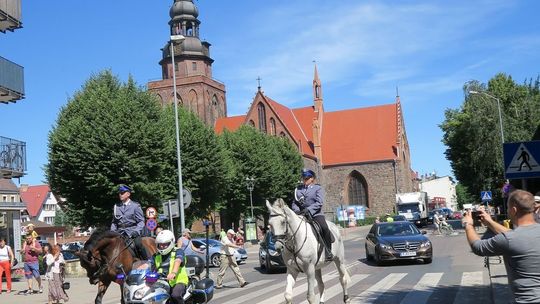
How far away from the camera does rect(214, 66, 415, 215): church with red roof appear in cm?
7794

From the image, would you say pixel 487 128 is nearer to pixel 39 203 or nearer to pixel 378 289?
pixel 378 289

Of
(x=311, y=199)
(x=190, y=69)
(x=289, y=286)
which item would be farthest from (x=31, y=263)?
(x=190, y=69)

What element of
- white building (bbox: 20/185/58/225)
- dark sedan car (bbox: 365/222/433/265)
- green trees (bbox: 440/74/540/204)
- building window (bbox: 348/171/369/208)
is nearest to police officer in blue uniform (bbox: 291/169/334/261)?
dark sedan car (bbox: 365/222/433/265)

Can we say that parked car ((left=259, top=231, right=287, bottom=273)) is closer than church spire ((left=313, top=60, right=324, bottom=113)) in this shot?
Yes

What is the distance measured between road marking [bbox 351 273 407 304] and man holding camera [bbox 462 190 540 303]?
708cm

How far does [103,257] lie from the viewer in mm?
9586

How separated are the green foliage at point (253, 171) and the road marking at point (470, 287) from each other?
37.5 meters

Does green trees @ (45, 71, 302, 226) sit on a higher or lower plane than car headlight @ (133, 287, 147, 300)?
higher

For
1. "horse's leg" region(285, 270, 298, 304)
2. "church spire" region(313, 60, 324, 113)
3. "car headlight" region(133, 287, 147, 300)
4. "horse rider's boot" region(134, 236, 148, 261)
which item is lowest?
"horse's leg" region(285, 270, 298, 304)

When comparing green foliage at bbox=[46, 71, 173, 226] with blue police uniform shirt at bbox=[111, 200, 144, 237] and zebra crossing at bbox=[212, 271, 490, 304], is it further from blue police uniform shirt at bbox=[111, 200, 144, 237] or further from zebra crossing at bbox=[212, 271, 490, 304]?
blue police uniform shirt at bbox=[111, 200, 144, 237]

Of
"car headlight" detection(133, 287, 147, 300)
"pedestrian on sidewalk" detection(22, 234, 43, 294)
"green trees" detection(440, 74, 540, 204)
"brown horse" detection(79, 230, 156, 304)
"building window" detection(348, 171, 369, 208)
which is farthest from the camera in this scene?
"building window" detection(348, 171, 369, 208)

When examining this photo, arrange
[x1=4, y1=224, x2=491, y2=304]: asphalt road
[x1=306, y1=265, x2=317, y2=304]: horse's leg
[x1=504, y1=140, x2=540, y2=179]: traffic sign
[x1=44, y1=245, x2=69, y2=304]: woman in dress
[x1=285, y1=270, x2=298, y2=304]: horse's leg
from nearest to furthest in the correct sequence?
[x1=285, y1=270, x2=298, y2=304]: horse's leg → [x1=306, y1=265, x2=317, y2=304]: horse's leg → [x1=504, y1=140, x2=540, y2=179]: traffic sign → [x1=4, y1=224, x2=491, y2=304]: asphalt road → [x1=44, y1=245, x2=69, y2=304]: woman in dress

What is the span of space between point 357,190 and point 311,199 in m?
72.5

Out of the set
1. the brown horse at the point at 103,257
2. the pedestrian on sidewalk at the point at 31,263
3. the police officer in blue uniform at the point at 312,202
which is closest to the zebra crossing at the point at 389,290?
the police officer in blue uniform at the point at 312,202
